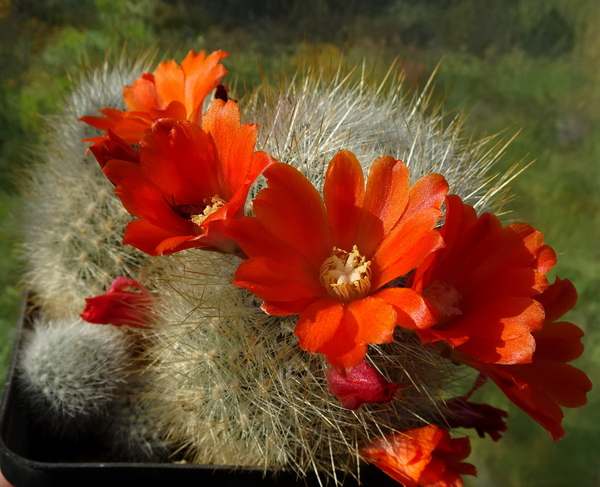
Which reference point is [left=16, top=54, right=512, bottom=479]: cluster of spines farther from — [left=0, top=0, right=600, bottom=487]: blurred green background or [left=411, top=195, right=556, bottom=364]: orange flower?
[left=0, top=0, right=600, bottom=487]: blurred green background

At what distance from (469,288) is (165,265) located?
28 centimetres

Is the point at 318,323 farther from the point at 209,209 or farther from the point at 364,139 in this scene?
the point at 364,139

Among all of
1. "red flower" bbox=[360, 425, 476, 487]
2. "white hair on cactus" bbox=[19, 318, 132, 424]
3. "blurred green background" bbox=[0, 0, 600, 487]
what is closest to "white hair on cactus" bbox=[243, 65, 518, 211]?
"red flower" bbox=[360, 425, 476, 487]

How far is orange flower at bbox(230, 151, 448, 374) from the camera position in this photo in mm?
325

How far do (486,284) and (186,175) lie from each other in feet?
0.77

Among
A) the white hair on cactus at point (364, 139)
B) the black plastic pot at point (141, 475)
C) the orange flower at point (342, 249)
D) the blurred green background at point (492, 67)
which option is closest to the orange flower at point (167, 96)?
the white hair on cactus at point (364, 139)

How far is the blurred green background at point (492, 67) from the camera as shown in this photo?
1.20m

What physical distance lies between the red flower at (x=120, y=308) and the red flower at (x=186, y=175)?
0.16 m

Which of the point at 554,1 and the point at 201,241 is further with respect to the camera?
the point at 554,1

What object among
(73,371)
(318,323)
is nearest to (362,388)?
(318,323)

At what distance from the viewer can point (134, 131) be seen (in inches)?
20.1

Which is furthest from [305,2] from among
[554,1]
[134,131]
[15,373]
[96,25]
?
[15,373]

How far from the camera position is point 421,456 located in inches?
17.6

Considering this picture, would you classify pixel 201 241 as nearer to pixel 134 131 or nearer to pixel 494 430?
pixel 134 131
